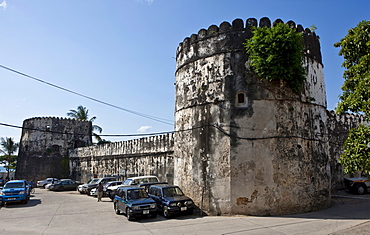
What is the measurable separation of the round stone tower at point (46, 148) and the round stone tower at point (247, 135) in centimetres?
2589

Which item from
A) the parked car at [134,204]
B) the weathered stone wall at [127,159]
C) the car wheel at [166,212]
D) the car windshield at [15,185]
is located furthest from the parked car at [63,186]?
the car wheel at [166,212]

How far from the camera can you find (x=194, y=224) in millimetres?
10516

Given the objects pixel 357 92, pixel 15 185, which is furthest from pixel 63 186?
pixel 357 92

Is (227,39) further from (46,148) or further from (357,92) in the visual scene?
(46,148)

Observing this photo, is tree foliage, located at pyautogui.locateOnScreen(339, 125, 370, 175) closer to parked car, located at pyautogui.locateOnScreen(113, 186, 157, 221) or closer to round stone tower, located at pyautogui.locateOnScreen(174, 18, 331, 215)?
round stone tower, located at pyautogui.locateOnScreen(174, 18, 331, 215)

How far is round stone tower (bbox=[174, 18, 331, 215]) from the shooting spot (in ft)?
38.4

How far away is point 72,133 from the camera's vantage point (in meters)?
35.9

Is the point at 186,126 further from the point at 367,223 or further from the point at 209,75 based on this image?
the point at 367,223

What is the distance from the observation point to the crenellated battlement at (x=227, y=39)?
42.3ft

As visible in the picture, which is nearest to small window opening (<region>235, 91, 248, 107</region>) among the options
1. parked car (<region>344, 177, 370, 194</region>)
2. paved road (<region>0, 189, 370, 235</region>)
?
paved road (<region>0, 189, 370, 235</region>)

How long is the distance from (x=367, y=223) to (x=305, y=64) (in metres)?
7.13

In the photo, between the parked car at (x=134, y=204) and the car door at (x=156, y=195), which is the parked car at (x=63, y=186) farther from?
the car door at (x=156, y=195)

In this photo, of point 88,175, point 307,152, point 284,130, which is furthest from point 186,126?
point 88,175

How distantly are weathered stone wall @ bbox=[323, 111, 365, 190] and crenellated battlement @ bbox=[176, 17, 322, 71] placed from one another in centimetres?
792
